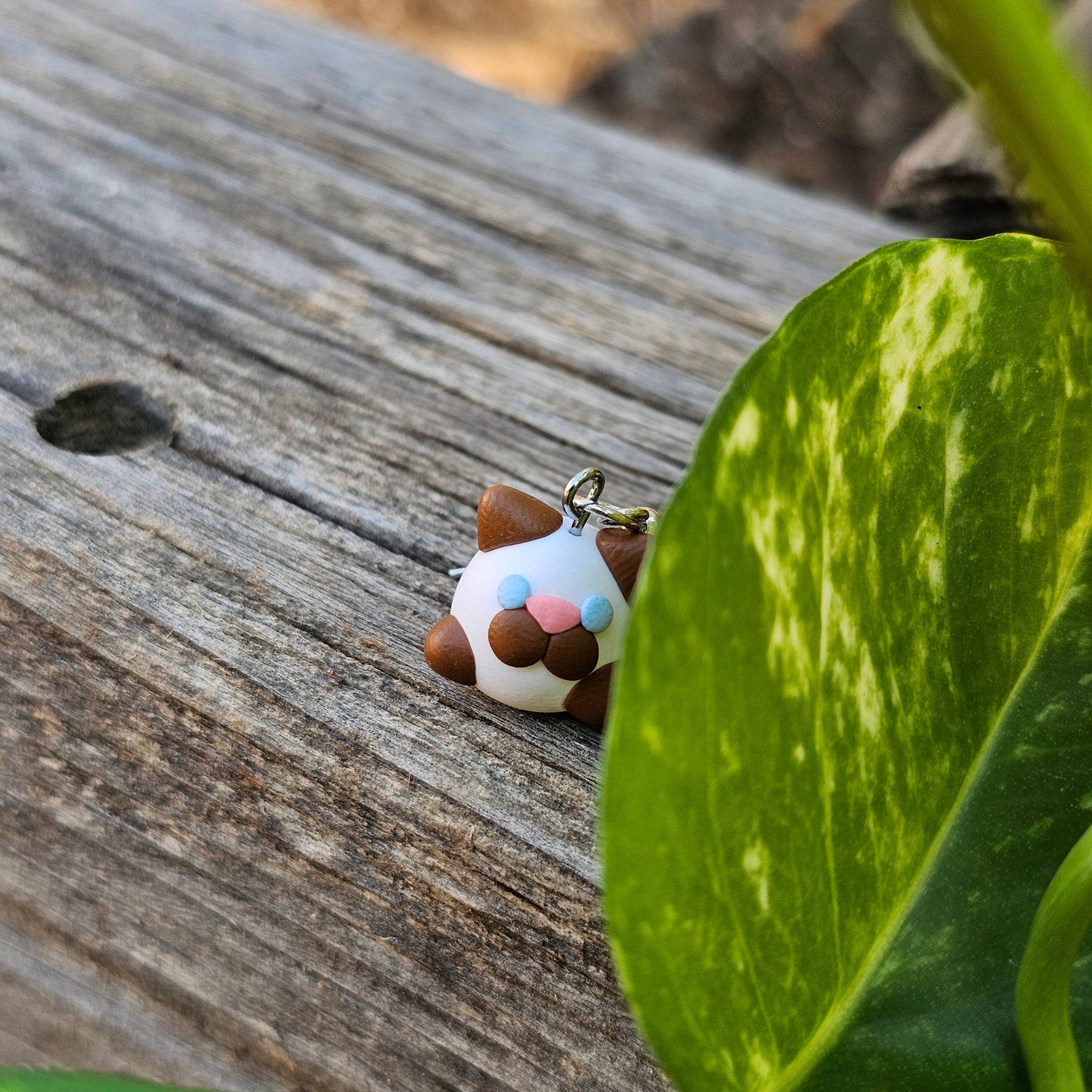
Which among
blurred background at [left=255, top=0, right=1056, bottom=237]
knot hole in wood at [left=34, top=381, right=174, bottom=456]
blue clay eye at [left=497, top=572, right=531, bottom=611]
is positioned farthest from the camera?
blurred background at [left=255, top=0, right=1056, bottom=237]

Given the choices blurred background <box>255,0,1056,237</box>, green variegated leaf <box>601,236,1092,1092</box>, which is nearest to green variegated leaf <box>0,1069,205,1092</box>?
green variegated leaf <box>601,236,1092,1092</box>

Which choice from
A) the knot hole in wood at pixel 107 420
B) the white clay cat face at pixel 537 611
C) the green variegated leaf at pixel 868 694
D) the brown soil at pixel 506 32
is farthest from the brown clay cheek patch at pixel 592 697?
the brown soil at pixel 506 32

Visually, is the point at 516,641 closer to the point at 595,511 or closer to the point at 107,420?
the point at 595,511

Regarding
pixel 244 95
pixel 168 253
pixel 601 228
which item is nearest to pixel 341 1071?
pixel 168 253

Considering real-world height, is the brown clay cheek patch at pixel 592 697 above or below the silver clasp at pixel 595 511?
below

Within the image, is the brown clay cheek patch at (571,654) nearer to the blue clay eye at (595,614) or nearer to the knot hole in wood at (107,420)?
the blue clay eye at (595,614)

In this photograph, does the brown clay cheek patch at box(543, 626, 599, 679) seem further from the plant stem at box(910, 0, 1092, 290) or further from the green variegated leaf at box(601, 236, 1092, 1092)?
the plant stem at box(910, 0, 1092, 290)

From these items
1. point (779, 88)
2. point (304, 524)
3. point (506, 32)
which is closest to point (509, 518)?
point (304, 524)
